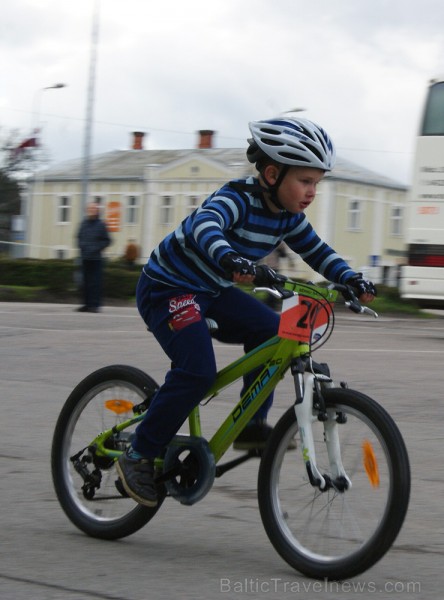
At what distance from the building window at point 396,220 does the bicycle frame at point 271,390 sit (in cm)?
6207

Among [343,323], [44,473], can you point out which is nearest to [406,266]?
[343,323]

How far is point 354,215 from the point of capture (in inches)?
2537

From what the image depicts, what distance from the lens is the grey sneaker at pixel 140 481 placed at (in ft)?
16.4

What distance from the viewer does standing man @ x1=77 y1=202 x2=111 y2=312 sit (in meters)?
20.1

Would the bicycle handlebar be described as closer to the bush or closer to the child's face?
the child's face

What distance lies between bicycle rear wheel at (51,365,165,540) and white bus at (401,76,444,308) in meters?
13.7

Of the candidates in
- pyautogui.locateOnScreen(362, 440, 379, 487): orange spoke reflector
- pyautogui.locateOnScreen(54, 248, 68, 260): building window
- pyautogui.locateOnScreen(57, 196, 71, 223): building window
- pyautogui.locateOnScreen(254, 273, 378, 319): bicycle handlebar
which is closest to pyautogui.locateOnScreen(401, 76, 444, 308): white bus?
pyautogui.locateOnScreen(254, 273, 378, 319): bicycle handlebar

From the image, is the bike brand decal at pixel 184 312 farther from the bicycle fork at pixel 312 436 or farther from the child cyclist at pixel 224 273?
the bicycle fork at pixel 312 436

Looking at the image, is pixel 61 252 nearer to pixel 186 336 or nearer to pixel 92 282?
pixel 92 282

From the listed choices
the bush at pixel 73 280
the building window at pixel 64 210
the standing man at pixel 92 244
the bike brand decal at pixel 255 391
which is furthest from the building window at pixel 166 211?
the bike brand decal at pixel 255 391

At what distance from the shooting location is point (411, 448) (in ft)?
25.1

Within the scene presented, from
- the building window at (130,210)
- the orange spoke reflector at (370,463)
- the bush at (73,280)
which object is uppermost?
the orange spoke reflector at (370,463)

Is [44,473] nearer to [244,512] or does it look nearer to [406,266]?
Result: [244,512]

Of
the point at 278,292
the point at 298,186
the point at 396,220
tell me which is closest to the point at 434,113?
the point at 298,186
